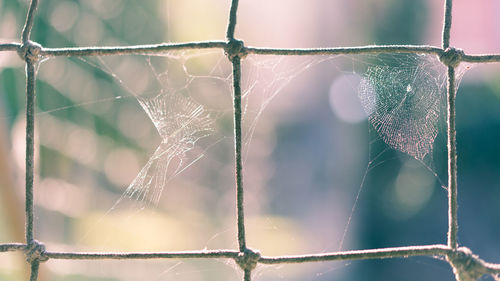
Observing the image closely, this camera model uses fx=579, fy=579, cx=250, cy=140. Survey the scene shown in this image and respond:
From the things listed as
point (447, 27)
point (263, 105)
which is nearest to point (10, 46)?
point (263, 105)

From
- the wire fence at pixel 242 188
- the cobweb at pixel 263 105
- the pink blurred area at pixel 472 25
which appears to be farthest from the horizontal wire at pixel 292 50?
the pink blurred area at pixel 472 25

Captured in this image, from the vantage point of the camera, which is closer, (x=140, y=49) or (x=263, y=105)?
(x=140, y=49)

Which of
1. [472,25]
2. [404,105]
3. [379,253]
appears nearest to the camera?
[379,253]

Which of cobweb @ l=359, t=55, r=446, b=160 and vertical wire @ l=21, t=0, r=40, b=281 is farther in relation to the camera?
cobweb @ l=359, t=55, r=446, b=160

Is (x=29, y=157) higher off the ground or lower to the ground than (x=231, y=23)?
lower

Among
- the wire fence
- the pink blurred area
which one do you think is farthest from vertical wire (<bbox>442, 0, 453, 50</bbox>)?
the pink blurred area

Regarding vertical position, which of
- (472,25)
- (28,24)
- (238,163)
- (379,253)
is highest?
(472,25)

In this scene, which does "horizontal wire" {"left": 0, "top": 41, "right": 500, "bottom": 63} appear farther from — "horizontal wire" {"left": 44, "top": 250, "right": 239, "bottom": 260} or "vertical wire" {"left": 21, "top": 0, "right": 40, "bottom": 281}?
"horizontal wire" {"left": 44, "top": 250, "right": 239, "bottom": 260}

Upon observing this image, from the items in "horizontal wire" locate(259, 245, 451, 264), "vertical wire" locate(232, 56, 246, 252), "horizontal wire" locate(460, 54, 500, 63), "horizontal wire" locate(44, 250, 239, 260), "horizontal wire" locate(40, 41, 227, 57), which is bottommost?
"horizontal wire" locate(259, 245, 451, 264)

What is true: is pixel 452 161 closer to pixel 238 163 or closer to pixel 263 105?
pixel 238 163
